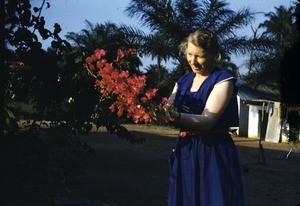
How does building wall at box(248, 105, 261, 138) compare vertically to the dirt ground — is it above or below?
above

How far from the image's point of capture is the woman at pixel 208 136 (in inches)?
92.0

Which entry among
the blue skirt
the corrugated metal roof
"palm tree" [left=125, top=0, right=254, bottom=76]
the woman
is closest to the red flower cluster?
the woman

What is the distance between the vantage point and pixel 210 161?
2.38 metres

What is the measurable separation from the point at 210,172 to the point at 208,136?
178 mm

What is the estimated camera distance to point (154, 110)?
216 centimetres

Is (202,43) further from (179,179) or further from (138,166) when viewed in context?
(138,166)

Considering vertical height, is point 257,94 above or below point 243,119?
above

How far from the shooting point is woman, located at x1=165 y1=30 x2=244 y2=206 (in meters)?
2.34

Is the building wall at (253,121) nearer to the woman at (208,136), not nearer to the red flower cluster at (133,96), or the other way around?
the woman at (208,136)

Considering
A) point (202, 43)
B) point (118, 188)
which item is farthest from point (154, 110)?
point (118, 188)

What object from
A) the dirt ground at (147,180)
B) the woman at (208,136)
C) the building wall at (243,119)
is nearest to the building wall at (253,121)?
the building wall at (243,119)

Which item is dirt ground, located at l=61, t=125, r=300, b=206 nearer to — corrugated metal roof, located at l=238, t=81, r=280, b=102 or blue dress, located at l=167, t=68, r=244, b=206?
blue dress, located at l=167, t=68, r=244, b=206

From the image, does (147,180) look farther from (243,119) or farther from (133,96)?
(243,119)

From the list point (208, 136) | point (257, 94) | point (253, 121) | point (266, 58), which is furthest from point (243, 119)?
point (208, 136)
